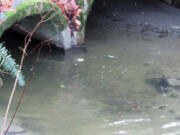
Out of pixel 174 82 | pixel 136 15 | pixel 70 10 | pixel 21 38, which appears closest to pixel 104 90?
pixel 174 82

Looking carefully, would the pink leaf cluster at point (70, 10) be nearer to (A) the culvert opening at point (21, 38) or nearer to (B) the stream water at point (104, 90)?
(B) the stream water at point (104, 90)

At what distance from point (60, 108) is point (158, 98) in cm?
150

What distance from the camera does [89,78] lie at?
530 cm

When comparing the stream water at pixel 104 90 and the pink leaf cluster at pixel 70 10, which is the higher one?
the pink leaf cluster at pixel 70 10

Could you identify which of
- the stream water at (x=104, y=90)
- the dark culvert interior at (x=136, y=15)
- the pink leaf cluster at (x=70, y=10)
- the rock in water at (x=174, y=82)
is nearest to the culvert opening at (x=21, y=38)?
the stream water at (x=104, y=90)

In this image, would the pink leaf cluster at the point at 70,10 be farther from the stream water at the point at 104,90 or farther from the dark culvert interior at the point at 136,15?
the dark culvert interior at the point at 136,15

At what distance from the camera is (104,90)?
4.87 meters

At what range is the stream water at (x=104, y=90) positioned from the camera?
3830mm

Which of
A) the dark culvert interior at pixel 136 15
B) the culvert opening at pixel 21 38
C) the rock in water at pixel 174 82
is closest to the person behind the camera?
the rock in water at pixel 174 82

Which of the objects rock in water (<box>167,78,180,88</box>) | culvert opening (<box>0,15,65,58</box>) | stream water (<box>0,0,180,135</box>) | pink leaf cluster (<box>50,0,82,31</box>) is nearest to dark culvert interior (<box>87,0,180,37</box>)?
stream water (<box>0,0,180,135</box>)

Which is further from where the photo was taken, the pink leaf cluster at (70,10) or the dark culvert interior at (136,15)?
the dark culvert interior at (136,15)

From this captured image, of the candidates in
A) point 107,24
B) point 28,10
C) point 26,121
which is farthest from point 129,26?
point 26,121

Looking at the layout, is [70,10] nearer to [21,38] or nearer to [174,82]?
[174,82]

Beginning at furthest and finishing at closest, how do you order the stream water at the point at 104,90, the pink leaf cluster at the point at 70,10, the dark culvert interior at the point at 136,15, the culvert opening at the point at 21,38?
the dark culvert interior at the point at 136,15
the culvert opening at the point at 21,38
the stream water at the point at 104,90
the pink leaf cluster at the point at 70,10
